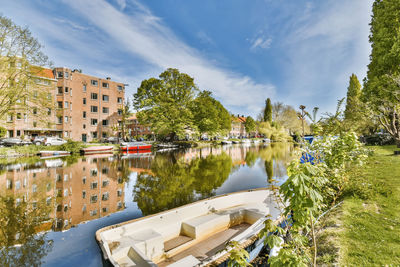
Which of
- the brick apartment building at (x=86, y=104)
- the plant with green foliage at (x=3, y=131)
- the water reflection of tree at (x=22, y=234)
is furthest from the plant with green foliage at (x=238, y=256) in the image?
the brick apartment building at (x=86, y=104)

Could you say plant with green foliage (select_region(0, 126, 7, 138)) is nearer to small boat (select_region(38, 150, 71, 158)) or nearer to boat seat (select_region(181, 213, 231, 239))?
small boat (select_region(38, 150, 71, 158))

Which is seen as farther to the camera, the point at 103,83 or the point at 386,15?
the point at 103,83

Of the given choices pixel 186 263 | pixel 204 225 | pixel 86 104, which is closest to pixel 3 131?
pixel 86 104

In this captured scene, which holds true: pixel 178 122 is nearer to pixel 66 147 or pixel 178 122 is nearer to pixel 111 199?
pixel 66 147

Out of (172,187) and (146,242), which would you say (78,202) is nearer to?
(172,187)

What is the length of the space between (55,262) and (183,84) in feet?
134

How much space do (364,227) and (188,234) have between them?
483 centimetres

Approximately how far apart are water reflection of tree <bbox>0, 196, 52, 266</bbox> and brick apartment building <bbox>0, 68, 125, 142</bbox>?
114ft

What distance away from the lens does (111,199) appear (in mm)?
10414

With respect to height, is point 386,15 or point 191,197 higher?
point 386,15

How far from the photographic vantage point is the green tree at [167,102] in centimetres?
3962

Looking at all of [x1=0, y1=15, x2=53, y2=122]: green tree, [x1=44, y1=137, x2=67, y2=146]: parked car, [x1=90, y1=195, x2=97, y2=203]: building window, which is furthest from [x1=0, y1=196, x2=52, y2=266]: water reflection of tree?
[x1=44, y1=137, x2=67, y2=146]: parked car

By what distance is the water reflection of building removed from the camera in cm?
838

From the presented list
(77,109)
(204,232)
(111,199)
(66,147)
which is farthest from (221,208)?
(77,109)
